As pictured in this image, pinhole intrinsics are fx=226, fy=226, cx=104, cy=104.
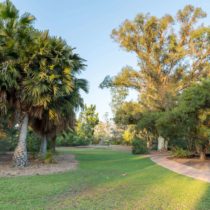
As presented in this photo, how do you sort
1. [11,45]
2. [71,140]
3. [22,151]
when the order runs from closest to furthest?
[11,45] < [22,151] < [71,140]

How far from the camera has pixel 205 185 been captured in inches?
257

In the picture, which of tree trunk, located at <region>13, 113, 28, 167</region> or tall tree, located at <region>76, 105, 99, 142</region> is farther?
tall tree, located at <region>76, 105, 99, 142</region>

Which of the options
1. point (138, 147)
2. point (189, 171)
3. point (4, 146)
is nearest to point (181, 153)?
point (138, 147)

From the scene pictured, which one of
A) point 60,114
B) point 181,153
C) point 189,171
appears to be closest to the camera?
point 189,171

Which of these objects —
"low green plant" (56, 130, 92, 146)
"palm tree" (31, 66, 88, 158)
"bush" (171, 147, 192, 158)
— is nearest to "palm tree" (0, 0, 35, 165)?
"palm tree" (31, 66, 88, 158)

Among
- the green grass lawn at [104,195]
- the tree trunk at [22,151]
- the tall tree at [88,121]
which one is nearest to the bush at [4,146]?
the tree trunk at [22,151]

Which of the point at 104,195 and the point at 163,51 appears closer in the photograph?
the point at 104,195

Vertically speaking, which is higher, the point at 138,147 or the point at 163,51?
the point at 163,51

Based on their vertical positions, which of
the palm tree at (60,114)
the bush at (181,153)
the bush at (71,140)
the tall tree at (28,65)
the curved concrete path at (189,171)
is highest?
the tall tree at (28,65)

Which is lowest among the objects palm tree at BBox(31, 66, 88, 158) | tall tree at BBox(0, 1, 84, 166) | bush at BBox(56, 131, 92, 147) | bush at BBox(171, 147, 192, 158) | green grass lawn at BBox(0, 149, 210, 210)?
green grass lawn at BBox(0, 149, 210, 210)

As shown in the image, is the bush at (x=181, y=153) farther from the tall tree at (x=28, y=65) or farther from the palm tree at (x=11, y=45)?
the palm tree at (x=11, y=45)

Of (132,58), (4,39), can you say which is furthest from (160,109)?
(4,39)

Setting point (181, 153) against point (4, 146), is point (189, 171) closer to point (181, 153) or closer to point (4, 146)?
point (181, 153)

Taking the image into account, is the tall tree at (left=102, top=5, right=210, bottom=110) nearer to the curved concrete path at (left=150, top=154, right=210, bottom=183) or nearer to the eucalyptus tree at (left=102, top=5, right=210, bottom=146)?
the eucalyptus tree at (left=102, top=5, right=210, bottom=146)
